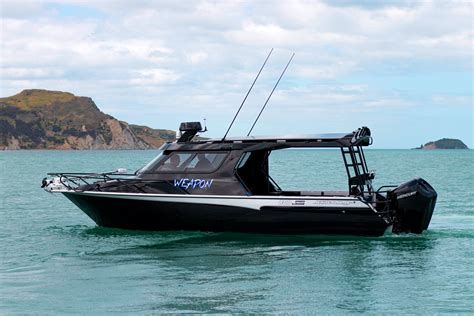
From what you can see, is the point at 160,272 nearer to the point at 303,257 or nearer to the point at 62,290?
the point at 62,290

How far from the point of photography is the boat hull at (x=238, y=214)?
18234 mm

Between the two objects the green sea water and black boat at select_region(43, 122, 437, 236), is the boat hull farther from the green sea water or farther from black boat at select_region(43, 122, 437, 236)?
the green sea water

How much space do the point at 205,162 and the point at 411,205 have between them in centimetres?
508

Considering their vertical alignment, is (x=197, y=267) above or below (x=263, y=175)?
below

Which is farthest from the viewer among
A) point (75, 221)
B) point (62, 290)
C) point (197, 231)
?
point (75, 221)

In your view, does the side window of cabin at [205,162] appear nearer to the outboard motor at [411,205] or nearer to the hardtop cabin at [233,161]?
the hardtop cabin at [233,161]

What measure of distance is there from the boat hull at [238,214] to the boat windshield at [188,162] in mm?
842

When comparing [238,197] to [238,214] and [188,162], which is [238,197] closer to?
[238,214]

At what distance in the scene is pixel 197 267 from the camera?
15.6 meters

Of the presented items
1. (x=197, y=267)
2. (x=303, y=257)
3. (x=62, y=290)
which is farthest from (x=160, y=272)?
(x=303, y=257)

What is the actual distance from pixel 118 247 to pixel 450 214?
1332 centimetres

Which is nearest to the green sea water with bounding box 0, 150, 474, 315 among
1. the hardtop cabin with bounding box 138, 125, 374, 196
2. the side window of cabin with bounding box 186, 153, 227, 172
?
the hardtop cabin with bounding box 138, 125, 374, 196

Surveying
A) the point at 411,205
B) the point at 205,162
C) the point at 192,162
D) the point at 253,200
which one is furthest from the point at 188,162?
the point at 411,205

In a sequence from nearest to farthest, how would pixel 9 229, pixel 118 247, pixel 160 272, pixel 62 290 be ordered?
pixel 62 290 → pixel 160 272 → pixel 118 247 → pixel 9 229
